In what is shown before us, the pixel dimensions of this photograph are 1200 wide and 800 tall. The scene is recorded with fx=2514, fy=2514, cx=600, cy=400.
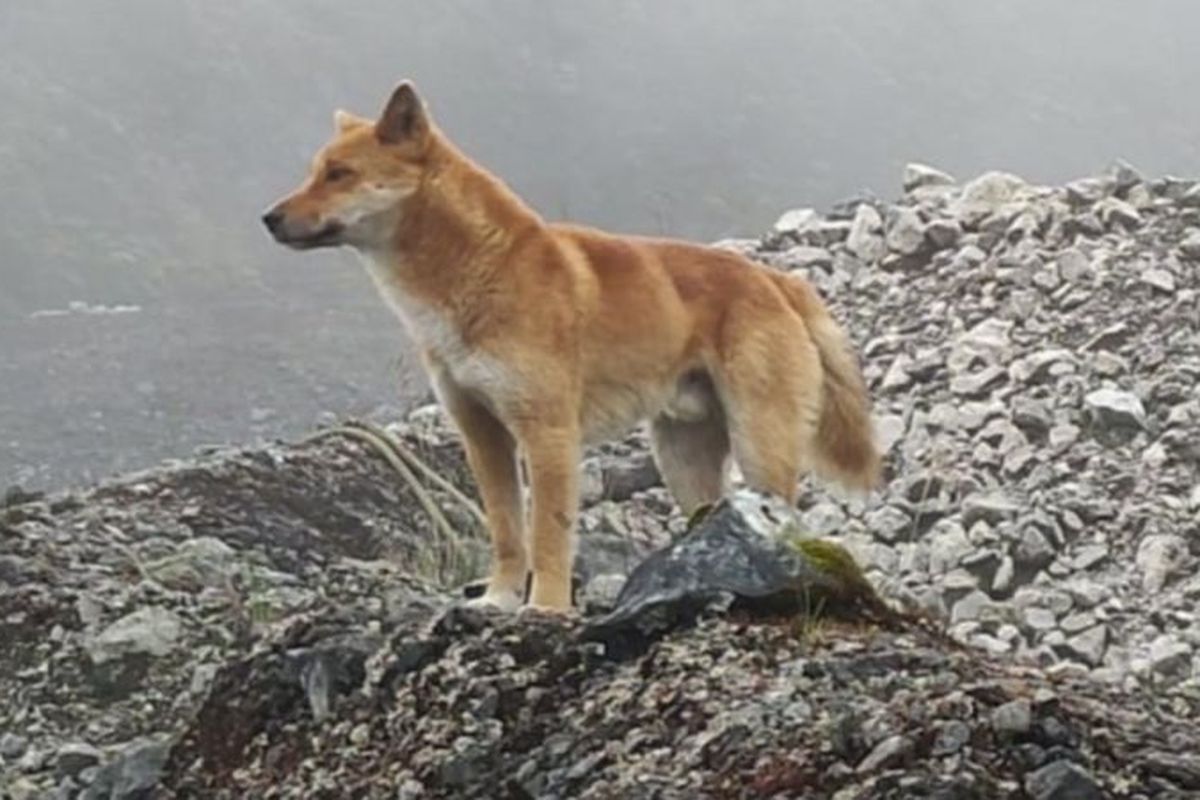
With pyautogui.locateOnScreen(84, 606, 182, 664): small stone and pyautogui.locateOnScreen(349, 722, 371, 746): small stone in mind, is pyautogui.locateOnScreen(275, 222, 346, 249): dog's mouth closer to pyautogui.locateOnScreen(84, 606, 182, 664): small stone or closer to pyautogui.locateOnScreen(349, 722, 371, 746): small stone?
pyautogui.locateOnScreen(84, 606, 182, 664): small stone

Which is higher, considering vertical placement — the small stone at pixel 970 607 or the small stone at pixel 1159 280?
the small stone at pixel 1159 280

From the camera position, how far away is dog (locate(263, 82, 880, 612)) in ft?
22.6

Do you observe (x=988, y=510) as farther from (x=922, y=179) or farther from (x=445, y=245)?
(x=922, y=179)

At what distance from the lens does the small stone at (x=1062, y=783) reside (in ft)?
13.3

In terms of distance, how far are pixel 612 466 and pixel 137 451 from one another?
4.77 meters

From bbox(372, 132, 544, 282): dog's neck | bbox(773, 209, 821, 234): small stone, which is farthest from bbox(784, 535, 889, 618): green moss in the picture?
bbox(773, 209, 821, 234): small stone

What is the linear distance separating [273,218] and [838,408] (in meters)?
2.10


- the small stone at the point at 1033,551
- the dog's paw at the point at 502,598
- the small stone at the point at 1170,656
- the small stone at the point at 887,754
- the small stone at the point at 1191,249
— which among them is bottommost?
the small stone at the point at 1170,656

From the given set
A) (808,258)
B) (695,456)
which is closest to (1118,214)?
(808,258)

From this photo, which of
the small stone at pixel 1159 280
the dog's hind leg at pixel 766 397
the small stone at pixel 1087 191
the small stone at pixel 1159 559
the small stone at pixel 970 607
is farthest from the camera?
the small stone at pixel 1087 191

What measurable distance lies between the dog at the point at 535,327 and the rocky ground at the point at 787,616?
1.65 ft

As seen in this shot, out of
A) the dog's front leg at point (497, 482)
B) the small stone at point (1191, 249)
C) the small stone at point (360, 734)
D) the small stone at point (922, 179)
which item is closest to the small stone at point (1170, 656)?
the dog's front leg at point (497, 482)

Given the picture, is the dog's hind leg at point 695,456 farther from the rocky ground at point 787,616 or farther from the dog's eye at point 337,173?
the dog's eye at point 337,173

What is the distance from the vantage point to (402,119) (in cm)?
700
